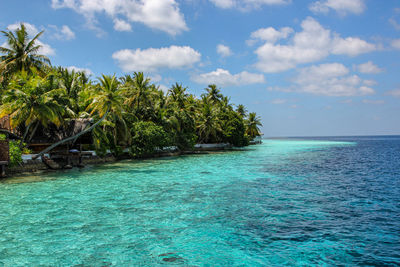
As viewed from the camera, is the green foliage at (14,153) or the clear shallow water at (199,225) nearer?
the clear shallow water at (199,225)

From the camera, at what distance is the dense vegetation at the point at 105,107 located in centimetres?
1745

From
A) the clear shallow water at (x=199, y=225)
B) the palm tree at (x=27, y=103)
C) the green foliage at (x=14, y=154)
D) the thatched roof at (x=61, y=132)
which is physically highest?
the palm tree at (x=27, y=103)

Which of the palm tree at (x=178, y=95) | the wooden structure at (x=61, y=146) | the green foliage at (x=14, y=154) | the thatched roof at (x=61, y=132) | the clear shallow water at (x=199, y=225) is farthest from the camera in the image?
the palm tree at (x=178, y=95)

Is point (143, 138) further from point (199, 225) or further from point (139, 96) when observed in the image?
point (199, 225)

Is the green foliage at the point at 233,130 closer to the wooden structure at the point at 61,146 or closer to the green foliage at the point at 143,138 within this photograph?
the green foliage at the point at 143,138

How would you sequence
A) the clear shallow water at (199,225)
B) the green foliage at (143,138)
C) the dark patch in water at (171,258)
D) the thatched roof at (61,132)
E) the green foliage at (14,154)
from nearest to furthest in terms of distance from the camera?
the dark patch in water at (171,258) < the clear shallow water at (199,225) < the green foliage at (14,154) < the thatched roof at (61,132) < the green foliage at (143,138)

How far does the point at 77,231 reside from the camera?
6.95m

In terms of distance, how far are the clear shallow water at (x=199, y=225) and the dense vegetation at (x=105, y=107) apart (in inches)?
263

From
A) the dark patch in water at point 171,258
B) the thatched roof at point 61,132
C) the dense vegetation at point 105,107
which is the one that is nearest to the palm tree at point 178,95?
the dense vegetation at point 105,107

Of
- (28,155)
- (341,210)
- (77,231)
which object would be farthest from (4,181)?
(341,210)

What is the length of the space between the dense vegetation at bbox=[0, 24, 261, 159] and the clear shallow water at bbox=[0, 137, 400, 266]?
6.68 m

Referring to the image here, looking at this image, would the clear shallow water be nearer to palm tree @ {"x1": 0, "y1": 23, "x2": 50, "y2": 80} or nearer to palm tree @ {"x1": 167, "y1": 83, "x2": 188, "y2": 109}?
palm tree @ {"x1": 0, "y1": 23, "x2": 50, "y2": 80}

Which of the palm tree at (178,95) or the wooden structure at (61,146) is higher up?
the palm tree at (178,95)

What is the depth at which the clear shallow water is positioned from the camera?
5.52m
